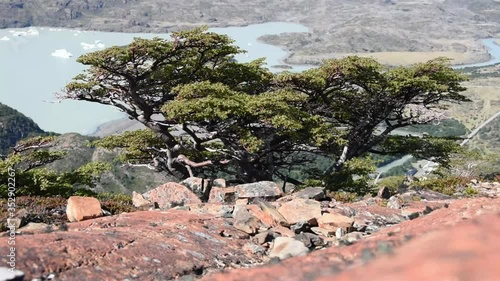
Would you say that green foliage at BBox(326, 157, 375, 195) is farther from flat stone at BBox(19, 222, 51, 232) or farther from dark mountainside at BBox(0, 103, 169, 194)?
dark mountainside at BBox(0, 103, 169, 194)

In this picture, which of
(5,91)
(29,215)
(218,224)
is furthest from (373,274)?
(5,91)

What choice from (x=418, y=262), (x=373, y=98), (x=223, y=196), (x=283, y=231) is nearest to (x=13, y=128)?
(x=373, y=98)

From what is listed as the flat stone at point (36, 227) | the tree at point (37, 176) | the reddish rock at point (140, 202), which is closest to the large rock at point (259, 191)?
the reddish rock at point (140, 202)

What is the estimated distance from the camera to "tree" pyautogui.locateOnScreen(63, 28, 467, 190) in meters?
20.9

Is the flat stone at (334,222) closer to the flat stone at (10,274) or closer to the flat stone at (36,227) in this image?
the flat stone at (36,227)

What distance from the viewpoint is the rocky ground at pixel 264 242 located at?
2.94 meters

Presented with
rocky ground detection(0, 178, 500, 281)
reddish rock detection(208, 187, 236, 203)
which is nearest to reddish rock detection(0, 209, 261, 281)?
rocky ground detection(0, 178, 500, 281)

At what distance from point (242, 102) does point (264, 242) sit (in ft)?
42.6

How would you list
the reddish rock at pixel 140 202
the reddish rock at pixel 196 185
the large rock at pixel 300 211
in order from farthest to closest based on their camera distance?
1. the reddish rock at pixel 196 185
2. the reddish rock at pixel 140 202
3. the large rock at pixel 300 211

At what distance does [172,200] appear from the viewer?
13961mm

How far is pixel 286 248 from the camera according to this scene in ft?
24.9

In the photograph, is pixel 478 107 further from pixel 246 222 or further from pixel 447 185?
pixel 246 222

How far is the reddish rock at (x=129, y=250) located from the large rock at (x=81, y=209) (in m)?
0.65

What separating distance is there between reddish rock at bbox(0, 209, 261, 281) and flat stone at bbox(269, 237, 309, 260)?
40cm
